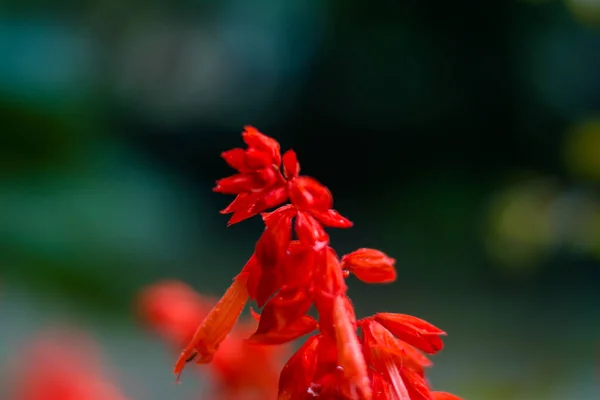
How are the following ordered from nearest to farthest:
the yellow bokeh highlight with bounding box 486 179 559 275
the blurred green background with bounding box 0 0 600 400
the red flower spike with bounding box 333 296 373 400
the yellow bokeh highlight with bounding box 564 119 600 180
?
the red flower spike with bounding box 333 296 373 400, the yellow bokeh highlight with bounding box 564 119 600 180, the yellow bokeh highlight with bounding box 486 179 559 275, the blurred green background with bounding box 0 0 600 400

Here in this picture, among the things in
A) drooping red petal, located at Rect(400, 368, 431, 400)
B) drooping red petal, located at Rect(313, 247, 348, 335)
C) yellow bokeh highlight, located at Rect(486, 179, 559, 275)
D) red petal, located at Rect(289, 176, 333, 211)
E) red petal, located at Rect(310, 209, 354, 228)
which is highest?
yellow bokeh highlight, located at Rect(486, 179, 559, 275)

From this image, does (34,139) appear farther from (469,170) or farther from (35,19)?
(469,170)

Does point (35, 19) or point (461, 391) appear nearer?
point (461, 391)

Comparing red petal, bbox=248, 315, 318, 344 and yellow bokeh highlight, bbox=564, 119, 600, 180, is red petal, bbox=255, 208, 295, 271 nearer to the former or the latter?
red petal, bbox=248, 315, 318, 344

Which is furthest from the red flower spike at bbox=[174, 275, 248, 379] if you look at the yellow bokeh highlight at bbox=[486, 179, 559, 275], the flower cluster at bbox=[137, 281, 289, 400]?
the yellow bokeh highlight at bbox=[486, 179, 559, 275]

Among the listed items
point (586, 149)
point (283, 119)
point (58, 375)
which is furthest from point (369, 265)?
point (283, 119)

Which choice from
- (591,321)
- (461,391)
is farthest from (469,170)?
(461,391)
